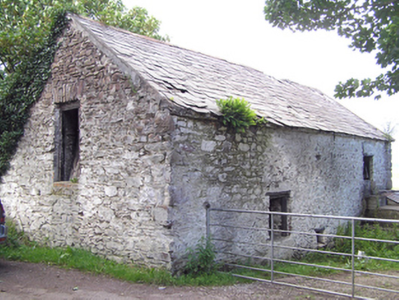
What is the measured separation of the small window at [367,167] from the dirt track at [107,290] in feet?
27.8

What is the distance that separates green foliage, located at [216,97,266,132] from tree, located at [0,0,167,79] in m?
4.71

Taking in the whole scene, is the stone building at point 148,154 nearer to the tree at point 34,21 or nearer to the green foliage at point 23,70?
the green foliage at point 23,70

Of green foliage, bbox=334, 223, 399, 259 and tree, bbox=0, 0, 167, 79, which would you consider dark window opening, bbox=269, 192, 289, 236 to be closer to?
green foliage, bbox=334, 223, 399, 259

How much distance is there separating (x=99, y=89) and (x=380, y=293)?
20.2 ft

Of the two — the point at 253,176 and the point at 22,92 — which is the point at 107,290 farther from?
the point at 22,92

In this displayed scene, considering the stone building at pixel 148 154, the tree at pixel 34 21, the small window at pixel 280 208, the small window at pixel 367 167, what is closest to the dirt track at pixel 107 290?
the stone building at pixel 148 154

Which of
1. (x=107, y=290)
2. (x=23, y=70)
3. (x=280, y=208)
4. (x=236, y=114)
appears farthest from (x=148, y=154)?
(x=23, y=70)

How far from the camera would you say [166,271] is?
6.08 metres

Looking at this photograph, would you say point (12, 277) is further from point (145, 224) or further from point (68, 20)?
point (68, 20)

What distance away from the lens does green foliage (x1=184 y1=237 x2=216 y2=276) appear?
20.5ft

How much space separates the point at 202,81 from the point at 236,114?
66.8 inches

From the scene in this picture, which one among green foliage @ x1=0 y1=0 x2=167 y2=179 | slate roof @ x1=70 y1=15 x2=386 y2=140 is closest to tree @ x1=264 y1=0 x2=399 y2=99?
slate roof @ x1=70 y1=15 x2=386 y2=140

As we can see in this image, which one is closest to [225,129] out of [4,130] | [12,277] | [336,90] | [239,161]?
[239,161]

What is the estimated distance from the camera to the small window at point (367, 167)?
13086 millimetres
